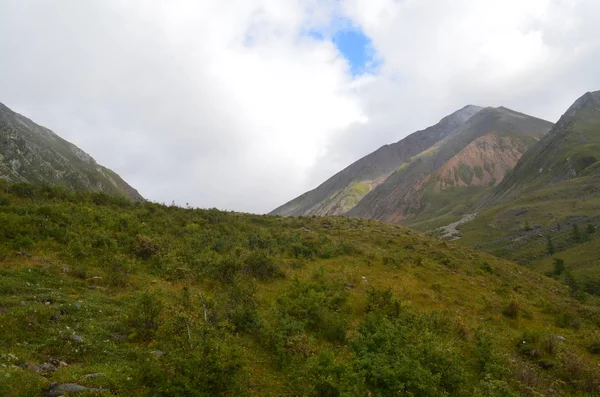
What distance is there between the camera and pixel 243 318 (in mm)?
13047

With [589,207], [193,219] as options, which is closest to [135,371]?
[193,219]

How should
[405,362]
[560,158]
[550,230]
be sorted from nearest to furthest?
[405,362]
[550,230]
[560,158]

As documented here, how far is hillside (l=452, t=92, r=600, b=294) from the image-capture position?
73562 mm

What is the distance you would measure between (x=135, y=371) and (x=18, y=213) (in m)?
15.2

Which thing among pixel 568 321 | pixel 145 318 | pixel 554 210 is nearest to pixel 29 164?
pixel 145 318

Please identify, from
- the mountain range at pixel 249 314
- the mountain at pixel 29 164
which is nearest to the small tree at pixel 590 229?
the mountain range at pixel 249 314

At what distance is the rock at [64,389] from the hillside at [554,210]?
53.6 meters

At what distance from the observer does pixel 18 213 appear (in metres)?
18.0

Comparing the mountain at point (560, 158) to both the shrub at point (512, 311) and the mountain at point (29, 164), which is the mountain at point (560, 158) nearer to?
the shrub at point (512, 311)

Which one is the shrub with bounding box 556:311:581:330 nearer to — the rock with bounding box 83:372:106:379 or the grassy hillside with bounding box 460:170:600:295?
the rock with bounding box 83:372:106:379

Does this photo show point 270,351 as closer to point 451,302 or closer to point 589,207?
point 451,302

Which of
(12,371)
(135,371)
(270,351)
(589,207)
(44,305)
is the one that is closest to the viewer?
(12,371)

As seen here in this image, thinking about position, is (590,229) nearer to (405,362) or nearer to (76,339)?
(405,362)

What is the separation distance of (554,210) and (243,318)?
125 m
